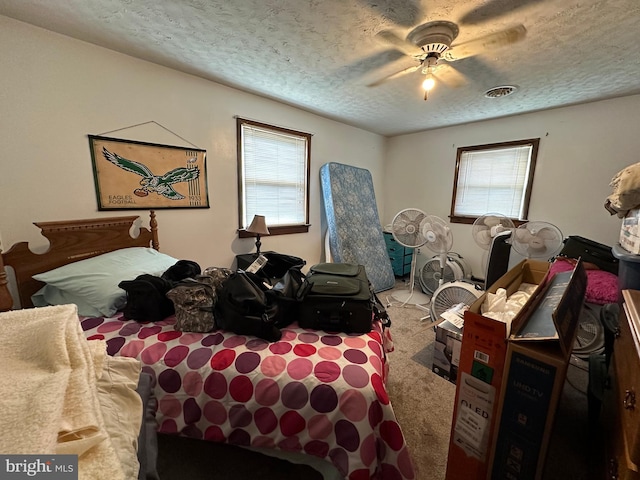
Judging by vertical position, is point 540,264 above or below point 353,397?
above

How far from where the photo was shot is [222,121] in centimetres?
250

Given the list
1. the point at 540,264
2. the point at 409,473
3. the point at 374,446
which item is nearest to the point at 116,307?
the point at 374,446

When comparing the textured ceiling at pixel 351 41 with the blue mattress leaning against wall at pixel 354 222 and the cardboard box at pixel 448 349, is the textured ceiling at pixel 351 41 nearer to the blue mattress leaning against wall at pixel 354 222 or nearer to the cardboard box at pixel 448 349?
the blue mattress leaning against wall at pixel 354 222

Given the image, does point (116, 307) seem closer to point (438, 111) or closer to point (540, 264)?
point (540, 264)

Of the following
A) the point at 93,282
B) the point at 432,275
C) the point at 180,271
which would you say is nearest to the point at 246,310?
the point at 180,271

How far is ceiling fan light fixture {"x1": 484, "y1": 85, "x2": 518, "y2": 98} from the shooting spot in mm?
2359

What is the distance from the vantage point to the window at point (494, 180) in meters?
3.13

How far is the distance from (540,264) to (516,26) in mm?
1486

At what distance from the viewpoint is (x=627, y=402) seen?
78 cm

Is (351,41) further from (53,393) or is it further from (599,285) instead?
(599,285)

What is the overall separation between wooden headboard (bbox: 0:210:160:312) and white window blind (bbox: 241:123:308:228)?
1.09 m

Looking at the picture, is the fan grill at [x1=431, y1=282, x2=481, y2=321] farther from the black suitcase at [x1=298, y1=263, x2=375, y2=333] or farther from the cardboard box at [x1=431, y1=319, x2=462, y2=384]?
the black suitcase at [x1=298, y1=263, x2=375, y2=333]

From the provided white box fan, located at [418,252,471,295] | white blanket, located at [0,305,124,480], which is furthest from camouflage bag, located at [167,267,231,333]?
white box fan, located at [418,252,471,295]

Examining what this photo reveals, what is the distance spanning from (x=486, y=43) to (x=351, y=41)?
0.91 m
